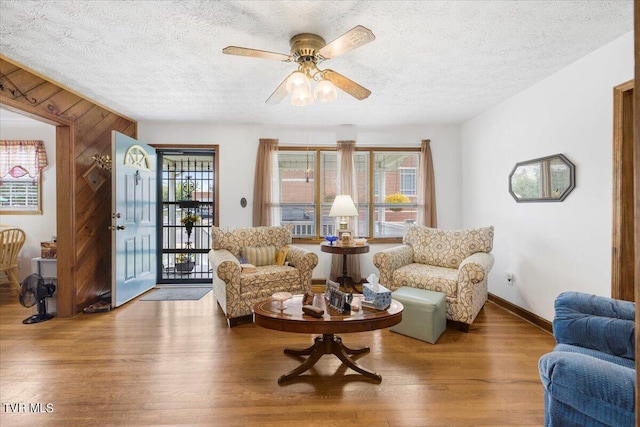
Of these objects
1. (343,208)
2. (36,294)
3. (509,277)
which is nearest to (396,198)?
(343,208)

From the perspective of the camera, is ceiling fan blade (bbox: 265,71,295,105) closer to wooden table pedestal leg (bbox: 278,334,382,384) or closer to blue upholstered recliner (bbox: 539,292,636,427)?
wooden table pedestal leg (bbox: 278,334,382,384)

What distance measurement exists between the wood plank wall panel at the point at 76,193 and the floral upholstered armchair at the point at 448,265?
3.45 m

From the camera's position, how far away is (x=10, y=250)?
12.6 ft

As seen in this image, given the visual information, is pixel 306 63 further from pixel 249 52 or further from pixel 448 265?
pixel 448 265

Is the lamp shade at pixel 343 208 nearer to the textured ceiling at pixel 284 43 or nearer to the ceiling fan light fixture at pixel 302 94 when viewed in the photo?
the textured ceiling at pixel 284 43

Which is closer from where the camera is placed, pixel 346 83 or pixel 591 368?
pixel 591 368

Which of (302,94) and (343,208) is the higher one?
(302,94)

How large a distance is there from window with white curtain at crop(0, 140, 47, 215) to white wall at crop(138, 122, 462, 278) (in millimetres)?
1495

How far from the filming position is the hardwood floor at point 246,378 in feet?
5.72

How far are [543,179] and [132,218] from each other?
15.9ft

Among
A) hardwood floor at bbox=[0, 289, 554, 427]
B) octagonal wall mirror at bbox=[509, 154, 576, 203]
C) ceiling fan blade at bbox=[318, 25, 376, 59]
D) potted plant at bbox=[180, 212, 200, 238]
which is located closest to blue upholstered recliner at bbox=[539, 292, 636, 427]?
hardwood floor at bbox=[0, 289, 554, 427]

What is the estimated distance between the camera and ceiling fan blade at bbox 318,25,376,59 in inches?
66.9

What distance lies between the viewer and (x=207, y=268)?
4.95 m

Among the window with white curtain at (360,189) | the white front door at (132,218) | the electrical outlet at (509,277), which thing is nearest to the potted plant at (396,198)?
the window with white curtain at (360,189)
